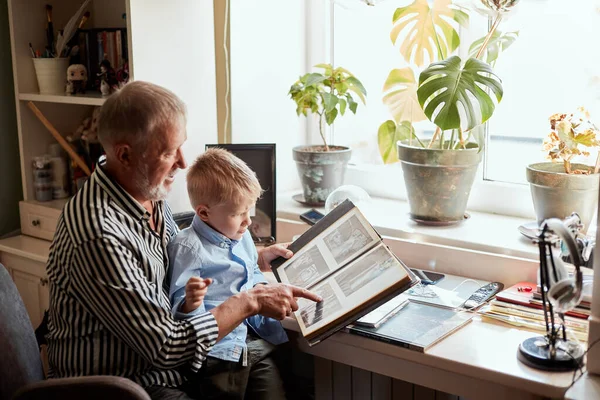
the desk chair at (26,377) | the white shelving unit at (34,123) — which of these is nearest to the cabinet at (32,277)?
the white shelving unit at (34,123)

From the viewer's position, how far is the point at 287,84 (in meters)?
2.51

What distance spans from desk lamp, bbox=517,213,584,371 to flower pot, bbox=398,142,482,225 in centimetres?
55

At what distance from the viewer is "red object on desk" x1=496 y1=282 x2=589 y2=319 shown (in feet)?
5.26

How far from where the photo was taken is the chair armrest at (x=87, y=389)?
1.27 meters

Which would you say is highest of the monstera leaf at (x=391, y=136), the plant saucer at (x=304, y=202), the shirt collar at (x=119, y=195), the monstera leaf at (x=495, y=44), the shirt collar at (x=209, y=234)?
the monstera leaf at (x=495, y=44)

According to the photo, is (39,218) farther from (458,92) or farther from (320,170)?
(458,92)

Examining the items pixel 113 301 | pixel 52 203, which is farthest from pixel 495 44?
pixel 52 203

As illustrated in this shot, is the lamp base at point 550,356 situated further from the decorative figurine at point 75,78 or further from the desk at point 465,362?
the decorative figurine at point 75,78

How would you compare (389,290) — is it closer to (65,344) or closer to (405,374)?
(405,374)

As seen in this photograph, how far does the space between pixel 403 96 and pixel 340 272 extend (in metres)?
0.75

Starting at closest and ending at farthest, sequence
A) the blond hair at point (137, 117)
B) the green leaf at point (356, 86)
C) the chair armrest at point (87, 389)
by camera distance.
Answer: the chair armrest at point (87, 389)
the blond hair at point (137, 117)
the green leaf at point (356, 86)

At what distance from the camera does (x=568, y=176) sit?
1.76 m

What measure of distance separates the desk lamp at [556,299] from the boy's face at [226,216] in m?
0.66

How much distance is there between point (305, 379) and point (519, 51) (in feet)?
3.72
